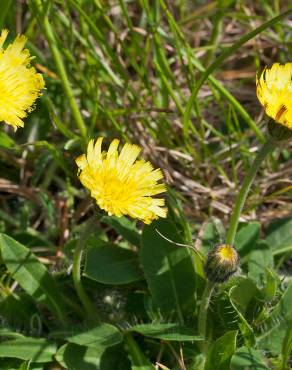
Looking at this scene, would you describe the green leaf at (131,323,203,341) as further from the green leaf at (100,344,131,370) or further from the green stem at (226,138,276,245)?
the green stem at (226,138,276,245)

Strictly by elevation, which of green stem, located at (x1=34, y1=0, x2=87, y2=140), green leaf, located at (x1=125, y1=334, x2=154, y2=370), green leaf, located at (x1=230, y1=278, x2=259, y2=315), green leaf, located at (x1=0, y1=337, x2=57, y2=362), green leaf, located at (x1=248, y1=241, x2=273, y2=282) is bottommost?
green leaf, located at (x1=0, y1=337, x2=57, y2=362)

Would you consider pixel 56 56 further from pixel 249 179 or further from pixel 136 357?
pixel 136 357

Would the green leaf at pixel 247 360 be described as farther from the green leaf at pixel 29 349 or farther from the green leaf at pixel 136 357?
the green leaf at pixel 29 349

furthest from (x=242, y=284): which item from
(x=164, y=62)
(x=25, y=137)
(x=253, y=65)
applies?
(x=253, y=65)

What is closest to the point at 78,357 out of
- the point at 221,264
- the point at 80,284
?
the point at 80,284

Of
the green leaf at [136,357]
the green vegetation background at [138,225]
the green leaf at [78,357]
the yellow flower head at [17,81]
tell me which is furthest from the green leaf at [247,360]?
the yellow flower head at [17,81]

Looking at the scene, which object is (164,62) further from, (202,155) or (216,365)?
(216,365)

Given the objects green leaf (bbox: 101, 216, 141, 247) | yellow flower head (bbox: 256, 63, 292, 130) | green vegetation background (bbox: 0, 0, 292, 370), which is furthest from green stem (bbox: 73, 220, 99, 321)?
yellow flower head (bbox: 256, 63, 292, 130)
